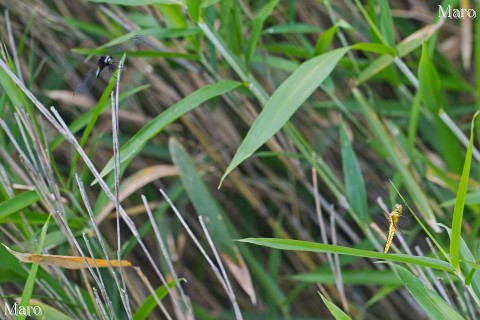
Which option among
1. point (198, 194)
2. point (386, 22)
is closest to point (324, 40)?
point (386, 22)

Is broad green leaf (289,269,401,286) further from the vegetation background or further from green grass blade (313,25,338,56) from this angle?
green grass blade (313,25,338,56)

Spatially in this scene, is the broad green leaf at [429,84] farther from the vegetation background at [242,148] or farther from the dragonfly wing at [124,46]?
the dragonfly wing at [124,46]

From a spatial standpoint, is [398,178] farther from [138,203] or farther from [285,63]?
[138,203]

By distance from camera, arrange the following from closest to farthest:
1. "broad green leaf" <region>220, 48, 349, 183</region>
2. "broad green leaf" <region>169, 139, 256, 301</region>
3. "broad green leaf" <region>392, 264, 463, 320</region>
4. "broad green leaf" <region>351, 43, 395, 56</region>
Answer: "broad green leaf" <region>392, 264, 463, 320</region>, "broad green leaf" <region>220, 48, 349, 183</region>, "broad green leaf" <region>351, 43, 395, 56</region>, "broad green leaf" <region>169, 139, 256, 301</region>

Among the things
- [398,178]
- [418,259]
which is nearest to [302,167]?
[398,178]

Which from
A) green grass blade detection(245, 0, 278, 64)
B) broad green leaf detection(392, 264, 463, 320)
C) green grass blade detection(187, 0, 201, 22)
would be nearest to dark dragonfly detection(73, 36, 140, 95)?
green grass blade detection(187, 0, 201, 22)

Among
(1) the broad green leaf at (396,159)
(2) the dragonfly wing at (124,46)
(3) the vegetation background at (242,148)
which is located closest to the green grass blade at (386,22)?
(3) the vegetation background at (242,148)

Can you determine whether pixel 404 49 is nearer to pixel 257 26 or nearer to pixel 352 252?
pixel 257 26
